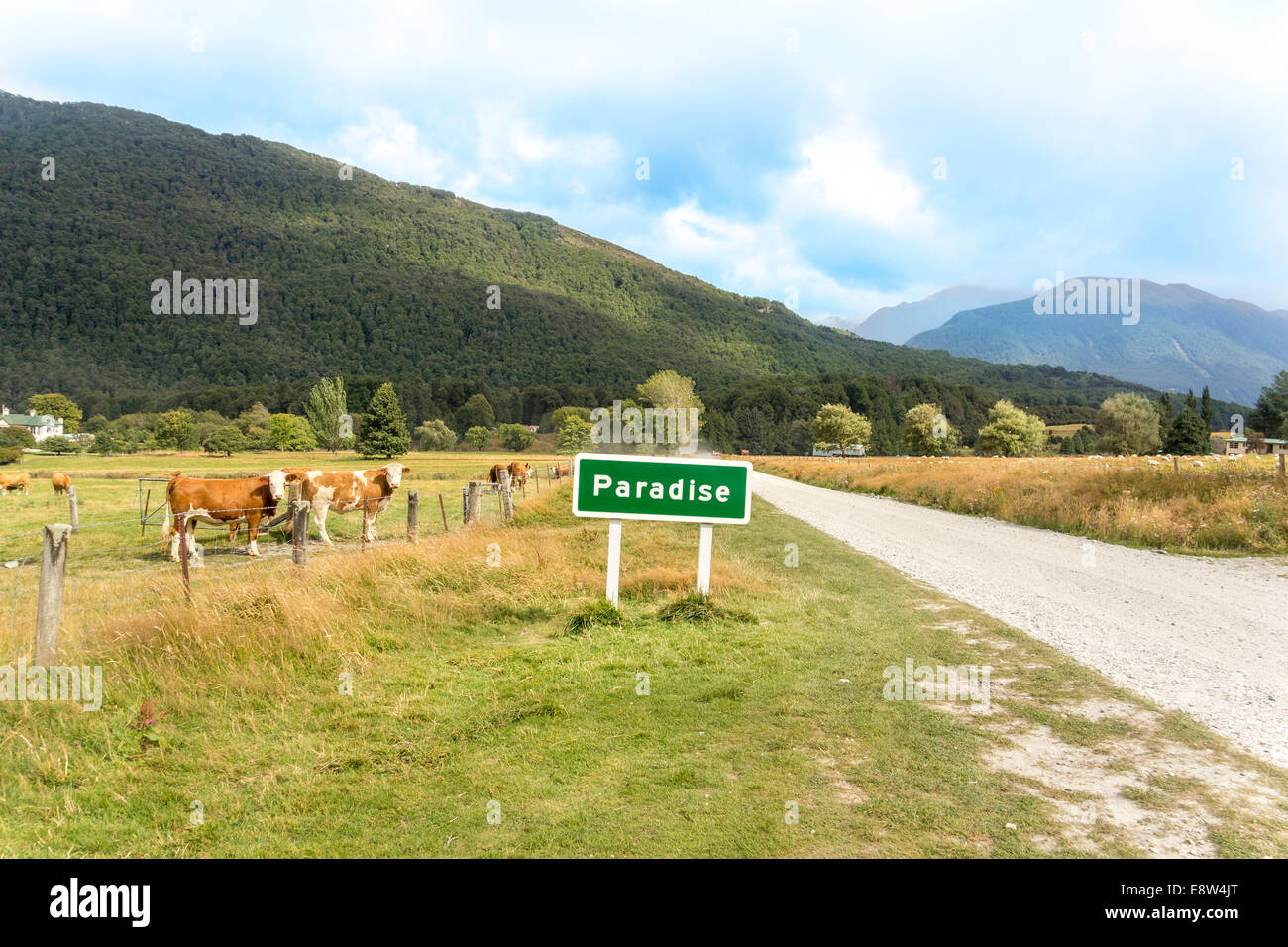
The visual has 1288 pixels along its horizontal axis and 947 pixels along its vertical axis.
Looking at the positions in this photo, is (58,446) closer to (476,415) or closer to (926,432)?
(476,415)

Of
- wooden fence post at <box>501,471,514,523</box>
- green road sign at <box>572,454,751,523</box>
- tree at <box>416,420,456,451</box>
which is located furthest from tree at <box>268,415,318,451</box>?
green road sign at <box>572,454,751,523</box>

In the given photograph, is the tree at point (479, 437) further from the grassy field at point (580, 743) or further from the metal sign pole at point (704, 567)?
the metal sign pole at point (704, 567)

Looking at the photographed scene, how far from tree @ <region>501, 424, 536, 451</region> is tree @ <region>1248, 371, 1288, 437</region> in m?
104

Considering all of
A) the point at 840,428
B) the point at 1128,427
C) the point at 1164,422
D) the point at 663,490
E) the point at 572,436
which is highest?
the point at 1164,422

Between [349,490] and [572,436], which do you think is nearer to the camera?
[349,490]

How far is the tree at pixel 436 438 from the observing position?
106875 mm

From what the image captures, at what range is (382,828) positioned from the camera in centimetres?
367

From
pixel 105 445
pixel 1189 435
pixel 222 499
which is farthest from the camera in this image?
pixel 105 445

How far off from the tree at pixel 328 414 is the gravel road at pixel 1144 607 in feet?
314

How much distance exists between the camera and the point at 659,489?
8.79m

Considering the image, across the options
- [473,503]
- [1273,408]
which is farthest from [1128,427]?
[473,503]

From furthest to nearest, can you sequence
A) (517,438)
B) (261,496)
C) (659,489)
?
(517,438)
(261,496)
(659,489)

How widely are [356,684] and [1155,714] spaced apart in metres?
6.61

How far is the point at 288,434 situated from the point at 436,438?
20841 mm
